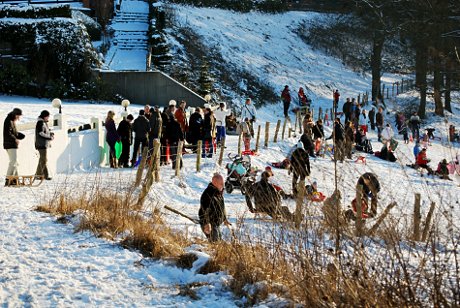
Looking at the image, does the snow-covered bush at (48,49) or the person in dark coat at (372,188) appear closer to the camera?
the person in dark coat at (372,188)

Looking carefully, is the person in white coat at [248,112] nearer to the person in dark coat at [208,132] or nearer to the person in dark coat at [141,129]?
the person in dark coat at [208,132]

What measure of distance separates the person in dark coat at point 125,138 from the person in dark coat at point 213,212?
7332 millimetres

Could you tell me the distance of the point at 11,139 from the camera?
1256 centimetres

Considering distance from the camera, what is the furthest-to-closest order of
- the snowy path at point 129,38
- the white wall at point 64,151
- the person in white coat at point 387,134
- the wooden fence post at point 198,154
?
the snowy path at point 129,38 < the person in white coat at point 387,134 < the wooden fence post at point 198,154 < the white wall at point 64,151

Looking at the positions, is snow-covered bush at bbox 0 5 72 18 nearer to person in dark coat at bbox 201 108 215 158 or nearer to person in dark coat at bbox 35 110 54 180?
person in dark coat at bbox 201 108 215 158

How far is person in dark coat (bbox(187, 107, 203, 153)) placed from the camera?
60.1 ft

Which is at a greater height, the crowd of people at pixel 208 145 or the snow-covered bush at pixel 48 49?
the snow-covered bush at pixel 48 49

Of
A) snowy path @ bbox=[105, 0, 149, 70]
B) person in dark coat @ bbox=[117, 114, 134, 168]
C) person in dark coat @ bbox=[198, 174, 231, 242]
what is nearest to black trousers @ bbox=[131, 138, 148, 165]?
person in dark coat @ bbox=[117, 114, 134, 168]

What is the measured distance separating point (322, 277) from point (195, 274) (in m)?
1.97

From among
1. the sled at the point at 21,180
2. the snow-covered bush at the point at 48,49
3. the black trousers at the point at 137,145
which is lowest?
the sled at the point at 21,180

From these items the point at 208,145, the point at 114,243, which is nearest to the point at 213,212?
the point at 114,243

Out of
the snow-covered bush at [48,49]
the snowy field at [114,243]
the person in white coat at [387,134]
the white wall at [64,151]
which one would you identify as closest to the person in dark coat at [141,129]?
the snowy field at [114,243]

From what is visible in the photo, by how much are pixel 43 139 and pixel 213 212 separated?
5.30 meters

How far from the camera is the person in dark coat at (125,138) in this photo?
16.5 metres
